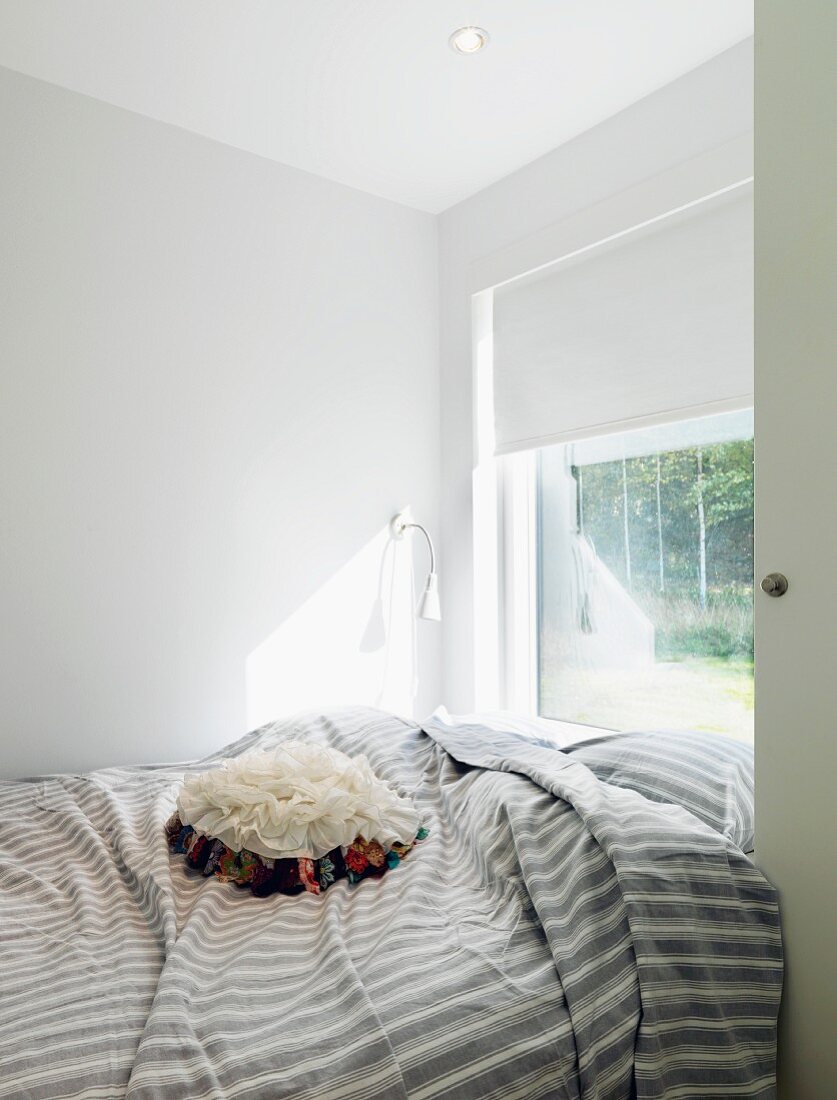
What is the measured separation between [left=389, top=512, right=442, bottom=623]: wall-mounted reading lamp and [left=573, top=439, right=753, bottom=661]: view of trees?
1.78ft

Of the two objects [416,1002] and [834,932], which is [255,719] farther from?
[834,932]

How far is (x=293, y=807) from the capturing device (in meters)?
1.37

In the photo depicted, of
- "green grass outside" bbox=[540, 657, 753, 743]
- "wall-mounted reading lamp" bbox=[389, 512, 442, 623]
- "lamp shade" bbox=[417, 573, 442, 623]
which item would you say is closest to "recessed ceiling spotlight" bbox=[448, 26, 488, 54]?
"wall-mounted reading lamp" bbox=[389, 512, 442, 623]

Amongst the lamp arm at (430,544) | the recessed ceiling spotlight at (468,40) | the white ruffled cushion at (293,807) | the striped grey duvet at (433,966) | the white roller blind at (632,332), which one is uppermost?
the recessed ceiling spotlight at (468,40)

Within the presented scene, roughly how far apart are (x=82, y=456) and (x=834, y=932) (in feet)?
6.62

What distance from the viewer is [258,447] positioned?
2.54 metres

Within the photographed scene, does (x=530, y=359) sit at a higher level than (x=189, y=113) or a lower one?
lower

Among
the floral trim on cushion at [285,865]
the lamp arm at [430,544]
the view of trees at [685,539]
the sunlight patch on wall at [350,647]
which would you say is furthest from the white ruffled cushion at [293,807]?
the lamp arm at [430,544]

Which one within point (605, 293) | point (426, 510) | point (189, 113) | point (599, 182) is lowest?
point (426, 510)

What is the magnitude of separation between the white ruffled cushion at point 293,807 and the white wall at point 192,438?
33.5 inches

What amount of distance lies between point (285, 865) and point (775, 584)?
A: 92 centimetres

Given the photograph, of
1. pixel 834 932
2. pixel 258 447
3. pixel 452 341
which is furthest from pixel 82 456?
pixel 834 932

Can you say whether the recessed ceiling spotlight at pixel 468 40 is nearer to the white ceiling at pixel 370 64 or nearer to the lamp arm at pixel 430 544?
the white ceiling at pixel 370 64

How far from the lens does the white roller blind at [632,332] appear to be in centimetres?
208
